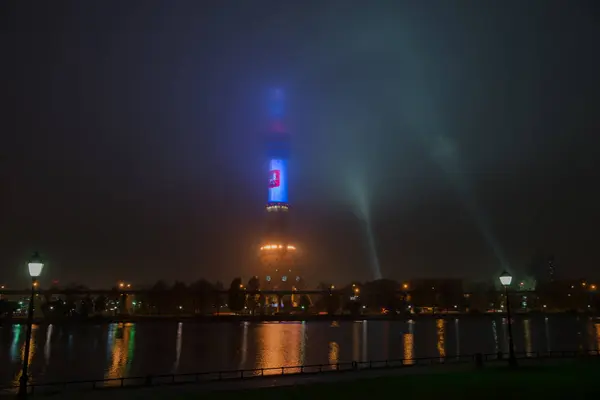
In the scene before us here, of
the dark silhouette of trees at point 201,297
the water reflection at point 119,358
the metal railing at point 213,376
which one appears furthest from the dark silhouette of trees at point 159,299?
the metal railing at point 213,376

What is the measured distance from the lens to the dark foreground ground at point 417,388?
17.2 metres

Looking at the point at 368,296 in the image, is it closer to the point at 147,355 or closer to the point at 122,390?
the point at 147,355

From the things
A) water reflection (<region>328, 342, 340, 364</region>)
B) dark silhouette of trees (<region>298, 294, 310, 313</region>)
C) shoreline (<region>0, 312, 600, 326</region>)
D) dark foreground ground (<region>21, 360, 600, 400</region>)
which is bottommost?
water reflection (<region>328, 342, 340, 364</region>)

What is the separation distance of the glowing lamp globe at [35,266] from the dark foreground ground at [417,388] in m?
5.28

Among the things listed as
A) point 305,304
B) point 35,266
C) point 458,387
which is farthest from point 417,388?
point 305,304

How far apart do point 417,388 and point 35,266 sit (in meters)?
14.8

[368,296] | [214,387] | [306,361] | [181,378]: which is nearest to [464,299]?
[368,296]

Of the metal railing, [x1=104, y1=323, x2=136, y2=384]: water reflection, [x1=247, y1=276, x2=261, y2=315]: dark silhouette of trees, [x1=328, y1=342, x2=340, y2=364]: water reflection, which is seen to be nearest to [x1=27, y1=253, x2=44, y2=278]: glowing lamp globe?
the metal railing

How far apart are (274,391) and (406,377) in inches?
274

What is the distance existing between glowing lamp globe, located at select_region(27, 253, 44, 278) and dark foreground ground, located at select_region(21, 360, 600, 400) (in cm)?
528

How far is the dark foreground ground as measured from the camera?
17.2 meters

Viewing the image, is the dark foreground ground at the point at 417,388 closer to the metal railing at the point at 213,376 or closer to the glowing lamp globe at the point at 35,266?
the metal railing at the point at 213,376

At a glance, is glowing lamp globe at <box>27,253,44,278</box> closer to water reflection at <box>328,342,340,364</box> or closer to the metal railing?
the metal railing

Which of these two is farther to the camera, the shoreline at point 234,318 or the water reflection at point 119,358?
the shoreline at point 234,318
